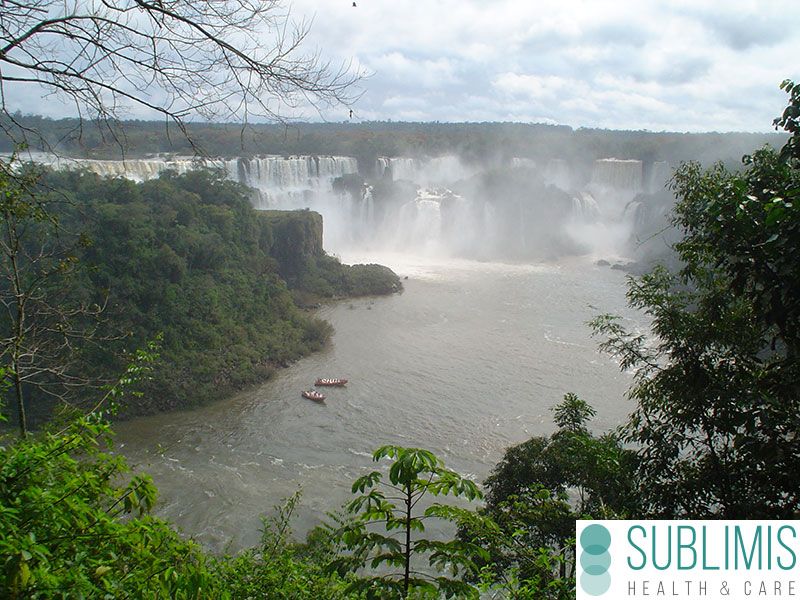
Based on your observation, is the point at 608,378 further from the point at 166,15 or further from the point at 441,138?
the point at 441,138

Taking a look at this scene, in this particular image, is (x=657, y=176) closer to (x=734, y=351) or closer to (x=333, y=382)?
(x=333, y=382)

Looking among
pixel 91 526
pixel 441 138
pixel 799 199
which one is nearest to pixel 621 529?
pixel 799 199

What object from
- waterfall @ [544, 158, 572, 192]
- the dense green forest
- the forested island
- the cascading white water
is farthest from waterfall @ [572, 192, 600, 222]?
the dense green forest

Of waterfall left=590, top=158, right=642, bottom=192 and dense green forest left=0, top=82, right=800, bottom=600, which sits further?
waterfall left=590, top=158, right=642, bottom=192

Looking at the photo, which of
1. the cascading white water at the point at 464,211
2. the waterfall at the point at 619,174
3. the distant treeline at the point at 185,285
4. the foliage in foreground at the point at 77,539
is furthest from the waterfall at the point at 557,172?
the foliage in foreground at the point at 77,539

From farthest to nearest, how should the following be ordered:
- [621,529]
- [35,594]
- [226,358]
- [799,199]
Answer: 1. [226,358]
2. [621,529]
3. [799,199]
4. [35,594]

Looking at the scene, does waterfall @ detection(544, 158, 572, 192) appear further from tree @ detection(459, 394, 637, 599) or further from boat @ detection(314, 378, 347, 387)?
tree @ detection(459, 394, 637, 599)

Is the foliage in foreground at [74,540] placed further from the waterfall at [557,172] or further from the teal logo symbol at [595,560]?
the waterfall at [557,172]
